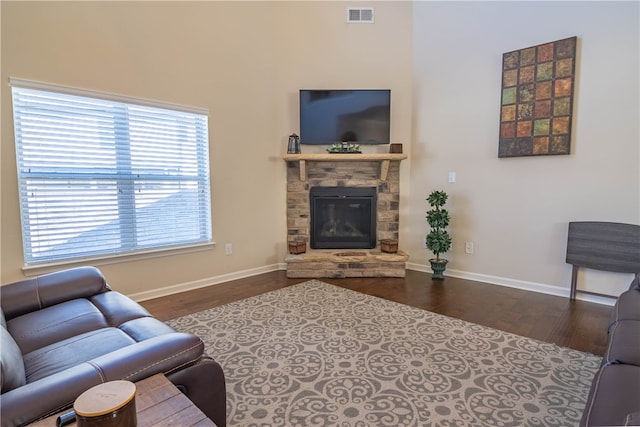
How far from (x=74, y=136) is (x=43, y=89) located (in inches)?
15.2

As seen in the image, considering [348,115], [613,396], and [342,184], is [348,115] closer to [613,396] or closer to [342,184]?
[342,184]

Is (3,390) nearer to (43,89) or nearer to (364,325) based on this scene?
(364,325)

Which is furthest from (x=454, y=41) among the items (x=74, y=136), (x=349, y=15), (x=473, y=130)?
(x=74, y=136)

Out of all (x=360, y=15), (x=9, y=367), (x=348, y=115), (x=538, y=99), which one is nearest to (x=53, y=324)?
(x=9, y=367)

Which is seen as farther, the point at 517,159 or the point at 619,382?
the point at 517,159

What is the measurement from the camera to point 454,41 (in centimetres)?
388

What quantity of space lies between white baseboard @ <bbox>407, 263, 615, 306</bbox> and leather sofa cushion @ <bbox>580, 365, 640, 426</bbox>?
235 centimetres

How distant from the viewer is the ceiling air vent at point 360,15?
164 inches

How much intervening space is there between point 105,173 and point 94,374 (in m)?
2.43

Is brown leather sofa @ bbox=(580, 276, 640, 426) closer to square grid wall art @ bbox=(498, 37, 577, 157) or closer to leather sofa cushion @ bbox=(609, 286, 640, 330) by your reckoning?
leather sofa cushion @ bbox=(609, 286, 640, 330)

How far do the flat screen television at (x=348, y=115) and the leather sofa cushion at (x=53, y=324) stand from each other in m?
3.09

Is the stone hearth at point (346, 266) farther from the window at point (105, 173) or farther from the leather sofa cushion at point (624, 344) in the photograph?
the leather sofa cushion at point (624, 344)

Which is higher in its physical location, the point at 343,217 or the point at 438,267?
the point at 343,217

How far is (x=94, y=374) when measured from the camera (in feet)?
→ 3.31
